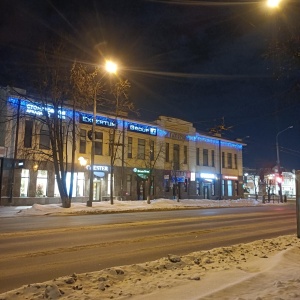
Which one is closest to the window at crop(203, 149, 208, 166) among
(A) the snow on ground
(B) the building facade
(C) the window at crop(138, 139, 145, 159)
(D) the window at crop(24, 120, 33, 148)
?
(B) the building facade

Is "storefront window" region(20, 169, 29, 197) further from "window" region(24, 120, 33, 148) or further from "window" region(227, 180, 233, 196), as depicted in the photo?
"window" region(227, 180, 233, 196)

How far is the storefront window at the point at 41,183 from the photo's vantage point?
32.7 meters

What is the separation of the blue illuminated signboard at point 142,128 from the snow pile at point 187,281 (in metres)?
32.9

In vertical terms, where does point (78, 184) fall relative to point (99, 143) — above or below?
below

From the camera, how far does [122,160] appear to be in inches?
1526

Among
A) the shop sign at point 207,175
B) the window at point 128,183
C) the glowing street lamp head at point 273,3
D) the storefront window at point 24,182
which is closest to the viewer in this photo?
the glowing street lamp head at point 273,3

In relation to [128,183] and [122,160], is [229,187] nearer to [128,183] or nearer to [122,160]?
[128,183]

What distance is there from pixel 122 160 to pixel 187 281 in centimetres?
3281

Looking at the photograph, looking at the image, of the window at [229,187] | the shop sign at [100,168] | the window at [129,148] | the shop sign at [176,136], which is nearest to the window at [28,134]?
the shop sign at [100,168]

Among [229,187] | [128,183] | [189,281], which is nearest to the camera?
[189,281]

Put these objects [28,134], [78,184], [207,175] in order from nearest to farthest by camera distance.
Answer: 1. [28,134]
2. [78,184]
3. [207,175]

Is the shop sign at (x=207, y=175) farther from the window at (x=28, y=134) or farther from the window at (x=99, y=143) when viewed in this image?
the window at (x=28, y=134)

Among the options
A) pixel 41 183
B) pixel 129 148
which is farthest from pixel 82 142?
pixel 129 148

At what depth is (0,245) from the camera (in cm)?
1037
